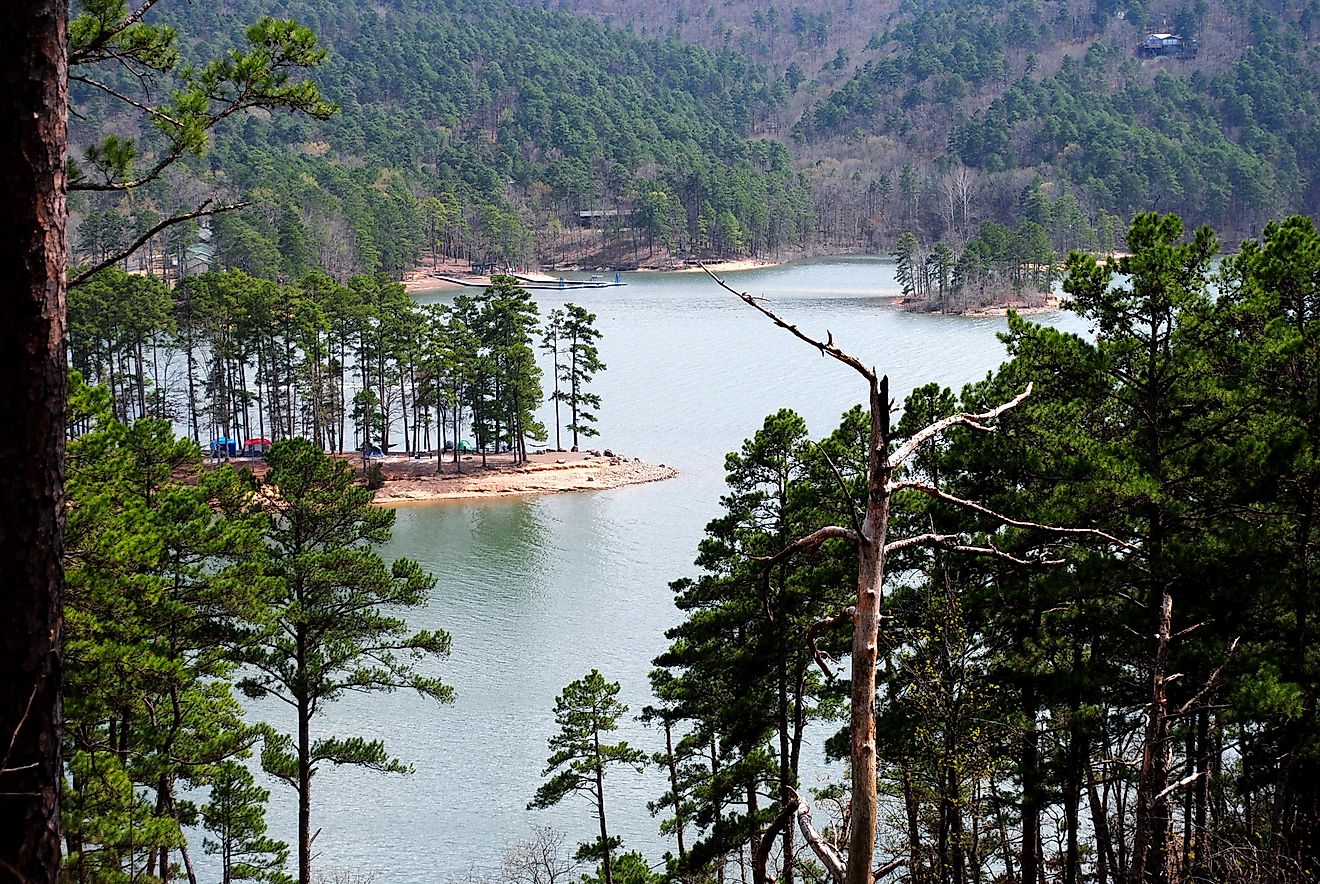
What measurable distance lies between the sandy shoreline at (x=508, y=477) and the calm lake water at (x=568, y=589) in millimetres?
817

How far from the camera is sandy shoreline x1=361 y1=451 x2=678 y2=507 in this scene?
142 feet

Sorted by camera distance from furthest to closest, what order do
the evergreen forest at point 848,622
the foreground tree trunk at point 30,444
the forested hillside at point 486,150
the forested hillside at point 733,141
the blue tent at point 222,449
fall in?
the forested hillside at point 733,141
the forested hillside at point 486,150
the blue tent at point 222,449
the evergreen forest at point 848,622
the foreground tree trunk at point 30,444

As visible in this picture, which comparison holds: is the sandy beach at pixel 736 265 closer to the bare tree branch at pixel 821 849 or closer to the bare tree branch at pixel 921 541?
the bare tree branch at pixel 821 849

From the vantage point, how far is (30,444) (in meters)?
3.55

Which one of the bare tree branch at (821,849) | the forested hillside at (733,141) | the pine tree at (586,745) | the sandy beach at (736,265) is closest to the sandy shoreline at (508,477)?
the pine tree at (586,745)

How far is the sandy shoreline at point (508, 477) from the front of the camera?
43.3 m

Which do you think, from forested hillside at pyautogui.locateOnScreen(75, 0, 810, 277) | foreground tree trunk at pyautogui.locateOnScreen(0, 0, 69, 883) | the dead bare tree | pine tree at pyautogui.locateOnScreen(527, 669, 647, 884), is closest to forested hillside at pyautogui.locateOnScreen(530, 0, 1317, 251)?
forested hillside at pyautogui.locateOnScreen(75, 0, 810, 277)

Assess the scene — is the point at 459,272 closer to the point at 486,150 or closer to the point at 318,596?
the point at 486,150

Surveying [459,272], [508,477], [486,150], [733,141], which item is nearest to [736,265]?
[459,272]

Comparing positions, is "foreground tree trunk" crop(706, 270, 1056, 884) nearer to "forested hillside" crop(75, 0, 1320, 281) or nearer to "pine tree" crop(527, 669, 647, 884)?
"pine tree" crop(527, 669, 647, 884)

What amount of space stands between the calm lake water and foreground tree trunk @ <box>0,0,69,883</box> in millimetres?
16423

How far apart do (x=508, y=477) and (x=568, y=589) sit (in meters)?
12.8

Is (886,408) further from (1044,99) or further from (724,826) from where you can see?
(1044,99)

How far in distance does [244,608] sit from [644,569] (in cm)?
1984
